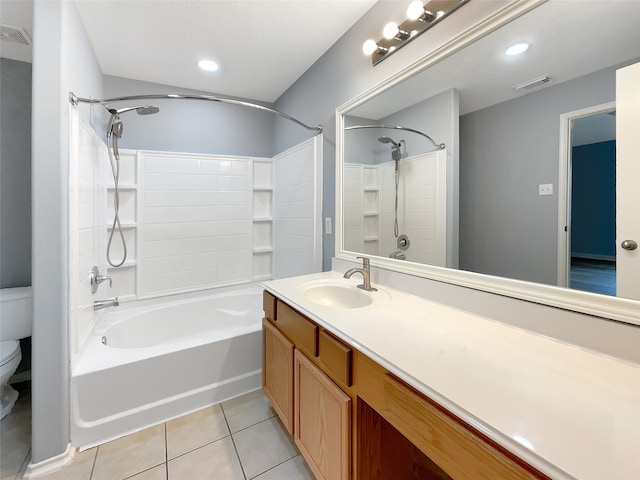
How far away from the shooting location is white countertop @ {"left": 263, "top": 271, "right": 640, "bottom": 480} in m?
0.49

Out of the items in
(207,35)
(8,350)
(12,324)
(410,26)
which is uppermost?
(207,35)

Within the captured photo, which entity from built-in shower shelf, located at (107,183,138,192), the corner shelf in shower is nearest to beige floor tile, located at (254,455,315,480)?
the corner shelf in shower

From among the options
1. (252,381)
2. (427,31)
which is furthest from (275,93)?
(252,381)

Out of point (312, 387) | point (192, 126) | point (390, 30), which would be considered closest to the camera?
point (312, 387)

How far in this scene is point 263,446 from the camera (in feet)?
Result: 4.98

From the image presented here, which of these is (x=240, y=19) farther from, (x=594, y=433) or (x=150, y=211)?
(x=594, y=433)

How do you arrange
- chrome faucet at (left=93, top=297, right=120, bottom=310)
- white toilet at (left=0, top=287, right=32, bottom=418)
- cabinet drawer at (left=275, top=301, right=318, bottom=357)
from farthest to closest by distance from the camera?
1. chrome faucet at (left=93, top=297, right=120, bottom=310)
2. white toilet at (left=0, top=287, right=32, bottom=418)
3. cabinet drawer at (left=275, top=301, right=318, bottom=357)

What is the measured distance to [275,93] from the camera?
2.77 meters

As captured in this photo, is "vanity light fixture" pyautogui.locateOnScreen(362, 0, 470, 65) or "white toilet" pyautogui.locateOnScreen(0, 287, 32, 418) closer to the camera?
"vanity light fixture" pyautogui.locateOnScreen(362, 0, 470, 65)

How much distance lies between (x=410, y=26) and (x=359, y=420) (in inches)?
68.2

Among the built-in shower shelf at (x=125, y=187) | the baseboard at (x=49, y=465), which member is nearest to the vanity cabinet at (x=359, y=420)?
the baseboard at (x=49, y=465)

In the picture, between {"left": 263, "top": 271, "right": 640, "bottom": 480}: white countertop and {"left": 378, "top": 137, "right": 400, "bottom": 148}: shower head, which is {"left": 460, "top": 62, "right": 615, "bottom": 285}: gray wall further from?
{"left": 378, "top": 137, "right": 400, "bottom": 148}: shower head

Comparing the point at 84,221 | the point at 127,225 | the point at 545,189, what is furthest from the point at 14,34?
the point at 545,189

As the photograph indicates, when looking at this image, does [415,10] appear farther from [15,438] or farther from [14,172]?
[15,438]
